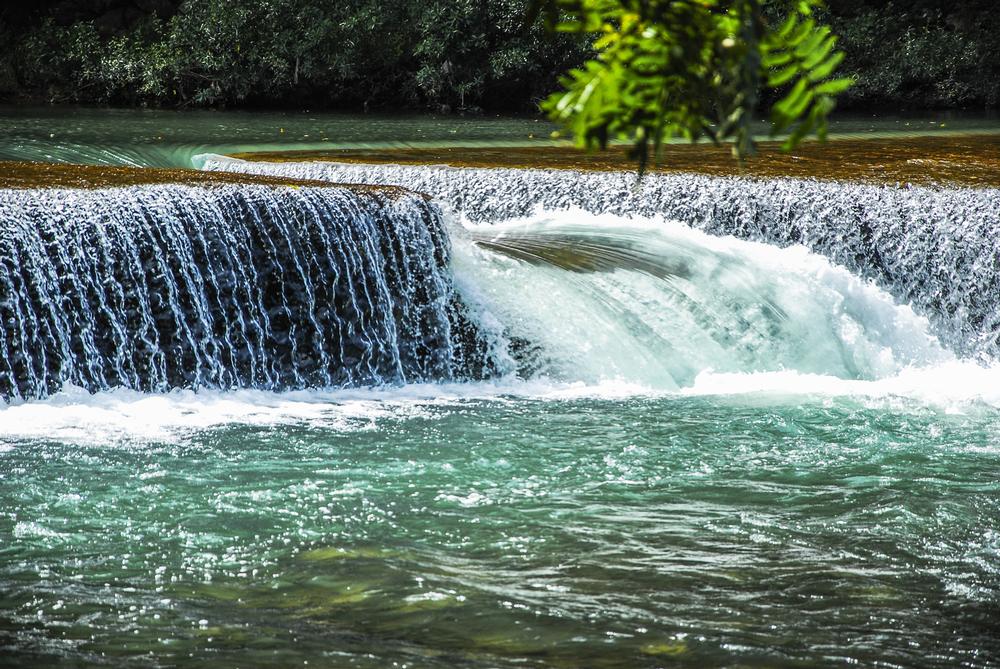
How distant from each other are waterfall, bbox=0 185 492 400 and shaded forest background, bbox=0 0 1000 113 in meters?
13.9

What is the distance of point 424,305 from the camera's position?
852cm

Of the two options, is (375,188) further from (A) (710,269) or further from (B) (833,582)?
(B) (833,582)

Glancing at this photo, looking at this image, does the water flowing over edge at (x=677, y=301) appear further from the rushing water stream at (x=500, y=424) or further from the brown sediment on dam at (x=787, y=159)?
the brown sediment on dam at (x=787, y=159)

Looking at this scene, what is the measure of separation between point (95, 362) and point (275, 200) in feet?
4.97

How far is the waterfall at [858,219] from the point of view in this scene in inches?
344

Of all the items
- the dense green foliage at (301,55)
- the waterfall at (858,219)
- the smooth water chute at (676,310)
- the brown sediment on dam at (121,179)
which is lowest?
the smooth water chute at (676,310)

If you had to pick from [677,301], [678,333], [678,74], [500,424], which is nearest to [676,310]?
[677,301]

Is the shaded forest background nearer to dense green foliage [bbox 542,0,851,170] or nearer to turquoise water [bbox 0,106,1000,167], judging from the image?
turquoise water [bbox 0,106,1000,167]

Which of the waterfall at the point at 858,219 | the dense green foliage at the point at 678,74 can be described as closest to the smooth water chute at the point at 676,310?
the waterfall at the point at 858,219

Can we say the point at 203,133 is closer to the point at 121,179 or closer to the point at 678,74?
the point at 121,179

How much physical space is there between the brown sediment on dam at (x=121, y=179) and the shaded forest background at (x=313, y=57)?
12618mm

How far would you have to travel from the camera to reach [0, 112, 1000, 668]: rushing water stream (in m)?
3.94

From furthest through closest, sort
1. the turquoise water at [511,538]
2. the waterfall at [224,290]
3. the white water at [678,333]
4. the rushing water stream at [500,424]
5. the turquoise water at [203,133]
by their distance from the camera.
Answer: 1. the turquoise water at [203,133]
2. the white water at [678,333]
3. the waterfall at [224,290]
4. the rushing water stream at [500,424]
5. the turquoise water at [511,538]

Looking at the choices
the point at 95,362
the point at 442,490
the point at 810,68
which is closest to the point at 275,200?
the point at 95,362
